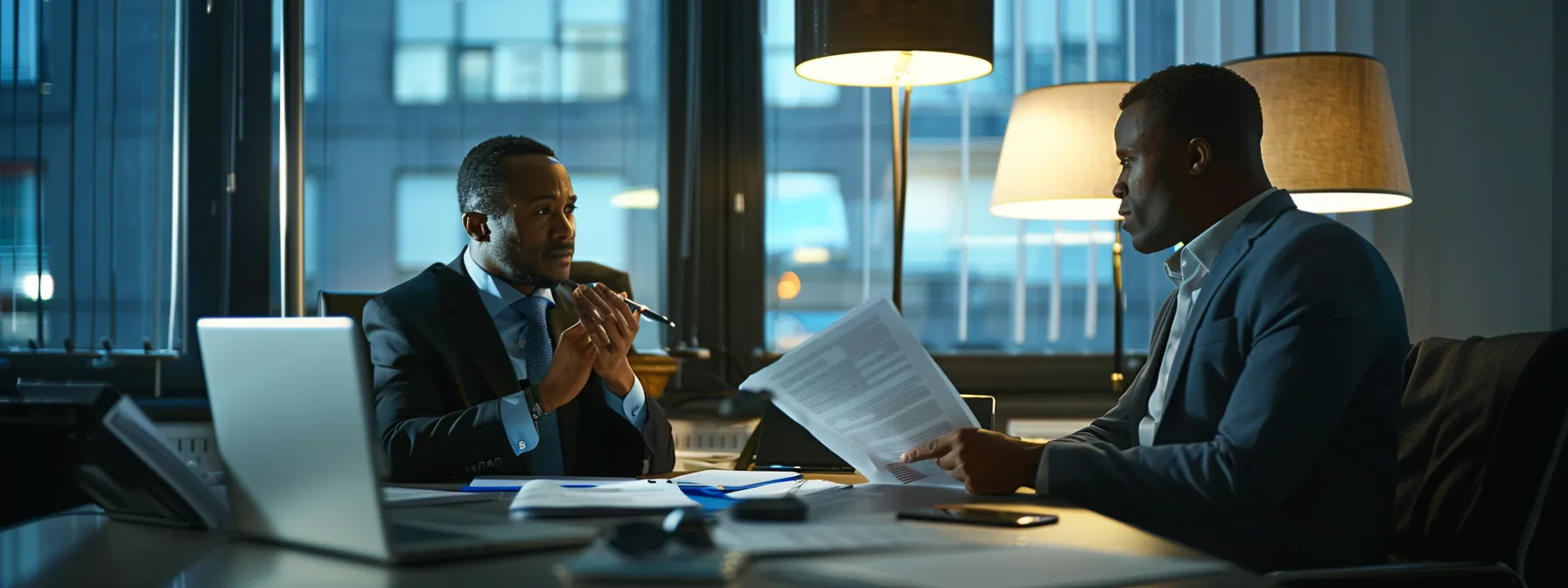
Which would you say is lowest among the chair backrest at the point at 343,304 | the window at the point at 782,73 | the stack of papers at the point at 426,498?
the stack of papers at the point at 426,498

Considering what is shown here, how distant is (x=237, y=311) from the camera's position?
120 inches

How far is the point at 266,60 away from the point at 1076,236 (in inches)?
82.8

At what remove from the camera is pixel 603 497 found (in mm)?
1248

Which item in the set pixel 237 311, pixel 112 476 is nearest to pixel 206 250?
pixel 237 311

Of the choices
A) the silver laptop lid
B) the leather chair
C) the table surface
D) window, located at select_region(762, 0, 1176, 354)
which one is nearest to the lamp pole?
window, located at select_region(762, 0, 1176, 354)

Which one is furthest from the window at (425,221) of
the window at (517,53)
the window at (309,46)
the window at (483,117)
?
the window at (309,46)

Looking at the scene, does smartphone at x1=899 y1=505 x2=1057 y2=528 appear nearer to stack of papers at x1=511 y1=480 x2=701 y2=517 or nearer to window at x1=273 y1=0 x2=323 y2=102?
stack of papers at x1=511 y1=480 x2=701 y2=517

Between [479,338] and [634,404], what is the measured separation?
270 millimetres

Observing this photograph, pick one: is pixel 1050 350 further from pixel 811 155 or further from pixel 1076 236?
pixel 811 155

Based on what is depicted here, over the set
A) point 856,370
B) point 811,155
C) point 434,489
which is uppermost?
point 811,155

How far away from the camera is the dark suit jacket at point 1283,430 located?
130cm

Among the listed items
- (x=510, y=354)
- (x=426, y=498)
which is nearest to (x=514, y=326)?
(x=510, y=354)

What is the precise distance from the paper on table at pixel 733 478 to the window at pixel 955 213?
152 centimetres

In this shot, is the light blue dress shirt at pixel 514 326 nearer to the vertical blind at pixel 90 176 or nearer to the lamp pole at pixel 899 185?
the lamp pole at pixel 899 185
